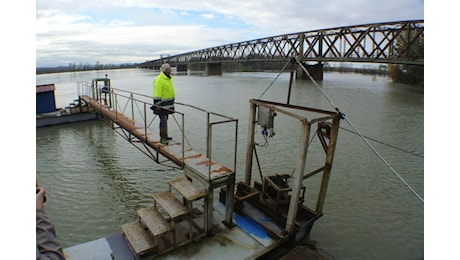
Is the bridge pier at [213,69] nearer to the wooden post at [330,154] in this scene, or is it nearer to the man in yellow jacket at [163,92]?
the man in yellow jacket at [163,92]

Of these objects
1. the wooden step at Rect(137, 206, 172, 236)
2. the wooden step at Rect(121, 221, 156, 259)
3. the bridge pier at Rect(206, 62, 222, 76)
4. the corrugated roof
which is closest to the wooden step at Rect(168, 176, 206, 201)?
the wooden step at Rect(137, 206, 172, 236)

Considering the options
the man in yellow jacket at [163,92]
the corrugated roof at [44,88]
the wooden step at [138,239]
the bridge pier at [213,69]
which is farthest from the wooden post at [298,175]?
the bridge pier at [213,69]

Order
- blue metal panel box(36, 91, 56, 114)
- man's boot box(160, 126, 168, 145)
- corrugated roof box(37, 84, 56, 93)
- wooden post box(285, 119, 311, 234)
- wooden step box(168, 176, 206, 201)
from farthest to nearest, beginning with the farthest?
blue metal panel box(36, 91, 56, 114) → corrugated roof box(37, 84, 56, 93) → man's boot box(160, 126, 168, 145) → wooden step box(168, 176, 206, 201) → wooden post box(285, 119, 311, 234)

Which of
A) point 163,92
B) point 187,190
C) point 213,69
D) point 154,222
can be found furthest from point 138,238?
point 213,69

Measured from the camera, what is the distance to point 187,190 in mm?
4949

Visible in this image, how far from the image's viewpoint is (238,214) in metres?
5.71

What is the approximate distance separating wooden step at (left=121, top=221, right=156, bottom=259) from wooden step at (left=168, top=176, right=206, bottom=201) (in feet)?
2.89

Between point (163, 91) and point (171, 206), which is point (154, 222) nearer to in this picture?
point (171, 206)

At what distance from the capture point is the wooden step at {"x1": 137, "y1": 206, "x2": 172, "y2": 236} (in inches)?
177

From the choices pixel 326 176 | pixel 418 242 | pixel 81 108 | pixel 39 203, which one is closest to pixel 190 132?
pixel 81 108

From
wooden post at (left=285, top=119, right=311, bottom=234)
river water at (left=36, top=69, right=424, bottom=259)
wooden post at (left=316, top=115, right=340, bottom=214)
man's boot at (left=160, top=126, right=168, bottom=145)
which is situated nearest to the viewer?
wooden post at (left=285, top=119, right=311, bottom=234)

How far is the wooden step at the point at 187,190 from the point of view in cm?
474

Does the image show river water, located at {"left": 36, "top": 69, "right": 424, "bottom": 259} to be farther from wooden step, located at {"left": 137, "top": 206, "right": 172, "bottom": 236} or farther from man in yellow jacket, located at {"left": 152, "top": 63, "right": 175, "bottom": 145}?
man in yellow jacket, located at {"left": 152, "top": 63, "right": 175, "bottom": 145}

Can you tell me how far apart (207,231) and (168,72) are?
11.4 ft
